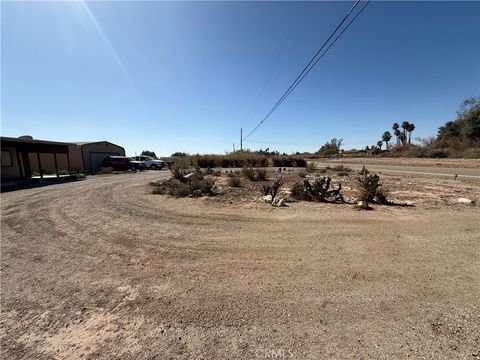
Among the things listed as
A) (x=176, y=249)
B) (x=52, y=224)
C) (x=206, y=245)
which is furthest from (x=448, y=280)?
(x=52, y=224)

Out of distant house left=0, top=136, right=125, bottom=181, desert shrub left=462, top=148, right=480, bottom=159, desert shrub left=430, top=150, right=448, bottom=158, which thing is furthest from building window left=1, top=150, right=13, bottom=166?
desert shrub left=430, top=150, right=448, bottom=158

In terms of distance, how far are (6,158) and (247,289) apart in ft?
82.3

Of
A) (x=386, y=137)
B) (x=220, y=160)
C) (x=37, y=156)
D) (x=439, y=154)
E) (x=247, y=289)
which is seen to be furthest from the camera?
(x=386, y=137)

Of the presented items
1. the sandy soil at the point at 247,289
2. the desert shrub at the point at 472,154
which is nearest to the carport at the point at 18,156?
the sandy soil at the point at 247,289

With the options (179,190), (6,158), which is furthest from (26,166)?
(179,190)

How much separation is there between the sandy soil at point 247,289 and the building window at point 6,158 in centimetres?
1833

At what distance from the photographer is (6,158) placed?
65.1 ft

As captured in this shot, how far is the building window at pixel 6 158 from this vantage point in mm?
19547

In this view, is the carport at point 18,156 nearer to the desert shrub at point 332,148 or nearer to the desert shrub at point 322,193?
the desert shrub at point 322,193

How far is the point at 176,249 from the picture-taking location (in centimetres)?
478

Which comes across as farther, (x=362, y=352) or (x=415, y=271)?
(x=415, y=271)

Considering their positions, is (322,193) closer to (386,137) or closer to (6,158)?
(6,158)

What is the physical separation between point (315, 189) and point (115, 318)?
7.44 meters

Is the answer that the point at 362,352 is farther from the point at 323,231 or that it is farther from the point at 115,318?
the point at 323,231
